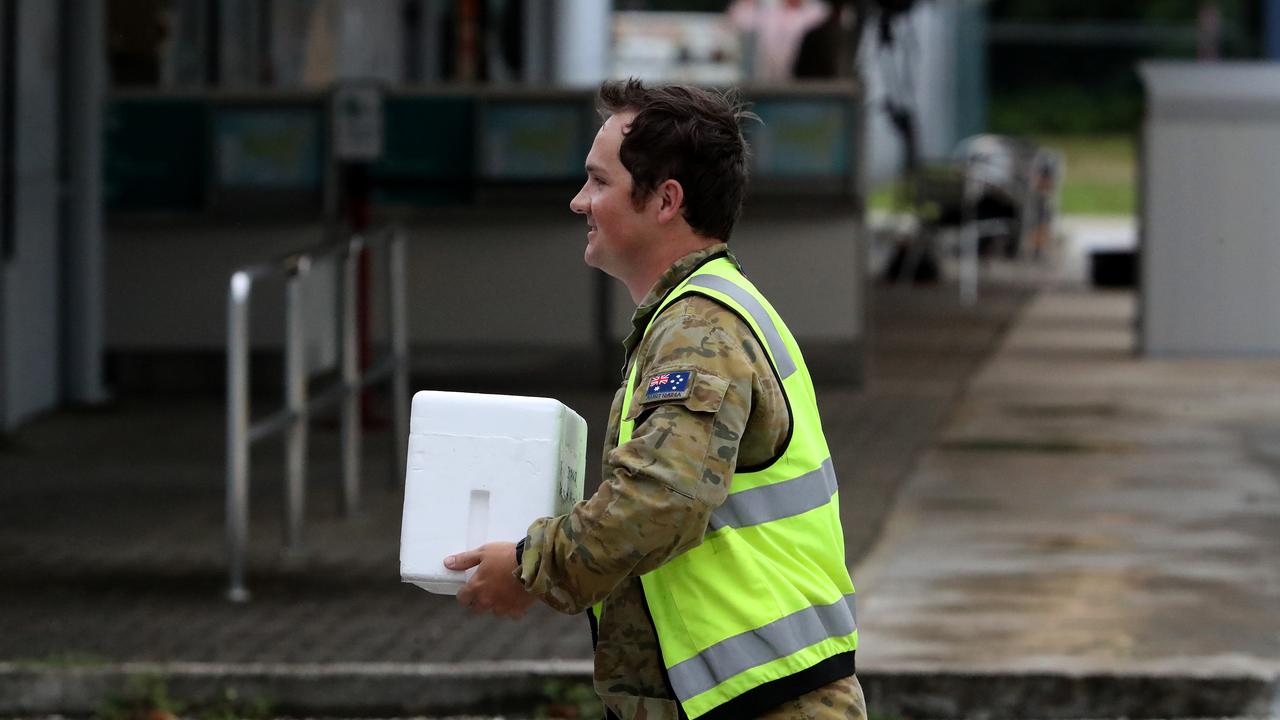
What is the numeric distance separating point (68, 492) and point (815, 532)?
7.03 meters

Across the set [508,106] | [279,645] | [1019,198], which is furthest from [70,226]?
[1019,198]

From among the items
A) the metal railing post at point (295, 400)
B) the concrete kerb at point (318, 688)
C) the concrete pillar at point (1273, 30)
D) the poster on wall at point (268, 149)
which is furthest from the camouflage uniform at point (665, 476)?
the concrete pillar at point (1273, 30)

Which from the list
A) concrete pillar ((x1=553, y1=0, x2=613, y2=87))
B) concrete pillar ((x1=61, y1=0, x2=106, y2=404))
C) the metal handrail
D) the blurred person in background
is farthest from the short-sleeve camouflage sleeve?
concrete pillar ((x1=553, y1=0, x2=613, y2=87))

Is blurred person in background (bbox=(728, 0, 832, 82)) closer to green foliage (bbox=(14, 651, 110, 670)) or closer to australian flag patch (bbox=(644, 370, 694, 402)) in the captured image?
green foliage (bbox=(14, 651, 110, 670))

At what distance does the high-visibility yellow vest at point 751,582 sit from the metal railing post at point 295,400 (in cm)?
480

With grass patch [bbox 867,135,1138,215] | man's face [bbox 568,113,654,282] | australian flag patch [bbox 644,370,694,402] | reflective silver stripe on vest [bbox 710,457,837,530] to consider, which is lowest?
grass patch [bbox 867,135,1138,215]

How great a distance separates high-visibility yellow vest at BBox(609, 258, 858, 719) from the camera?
2.90m

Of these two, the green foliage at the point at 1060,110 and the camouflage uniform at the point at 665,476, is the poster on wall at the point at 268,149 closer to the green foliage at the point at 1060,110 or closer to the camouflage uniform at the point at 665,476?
the camouflage uniform at the point at 665,476

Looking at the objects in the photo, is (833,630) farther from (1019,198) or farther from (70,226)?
(1019,198)

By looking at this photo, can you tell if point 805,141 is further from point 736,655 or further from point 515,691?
point 736,655

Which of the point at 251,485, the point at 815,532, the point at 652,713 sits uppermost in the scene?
the point at 815,532

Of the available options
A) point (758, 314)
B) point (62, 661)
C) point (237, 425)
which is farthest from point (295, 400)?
point (758, 314)

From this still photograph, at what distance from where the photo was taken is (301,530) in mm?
8281

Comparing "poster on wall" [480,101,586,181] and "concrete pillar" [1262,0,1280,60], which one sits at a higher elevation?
"concrete pillar" [1262,0,1280,60]
